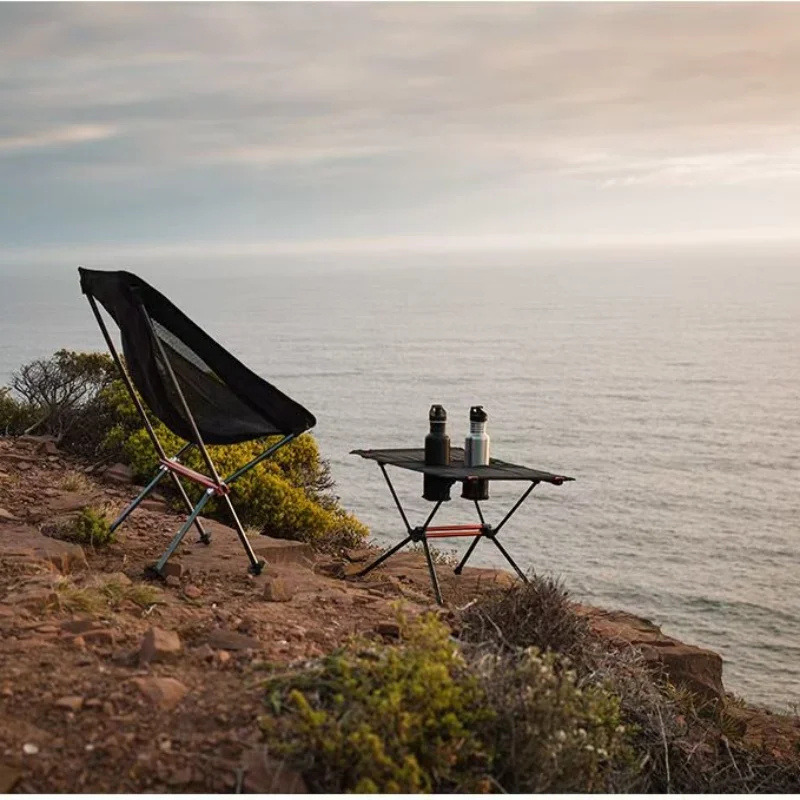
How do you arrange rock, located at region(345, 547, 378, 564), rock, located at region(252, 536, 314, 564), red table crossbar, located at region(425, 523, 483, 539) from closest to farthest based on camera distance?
red table crossbar, located at region(425, 523, 483, 539), rock, located at region(252, 536, 314, 564), rock, located at region(345, 547, 378, 564)

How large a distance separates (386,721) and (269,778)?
381mm

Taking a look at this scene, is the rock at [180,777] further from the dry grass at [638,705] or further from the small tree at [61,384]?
the small tree at [61,384]

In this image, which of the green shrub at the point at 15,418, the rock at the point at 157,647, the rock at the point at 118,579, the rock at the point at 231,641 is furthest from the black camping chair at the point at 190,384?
the green shrub at the point at 15,418

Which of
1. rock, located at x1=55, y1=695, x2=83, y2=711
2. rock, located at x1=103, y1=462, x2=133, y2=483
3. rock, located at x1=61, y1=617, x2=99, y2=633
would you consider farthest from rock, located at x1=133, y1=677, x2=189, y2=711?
rock, located at x1=103, y1=462, x2=133, y2=483

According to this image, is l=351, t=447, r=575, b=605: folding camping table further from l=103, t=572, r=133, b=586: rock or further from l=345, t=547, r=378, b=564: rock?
l=103, t=572, r=133, b=586: rock

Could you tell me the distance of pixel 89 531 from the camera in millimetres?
5914

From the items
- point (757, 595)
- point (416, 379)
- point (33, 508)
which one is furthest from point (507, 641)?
point (416, 379)

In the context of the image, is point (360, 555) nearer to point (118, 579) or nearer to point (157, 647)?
point (118, 579)

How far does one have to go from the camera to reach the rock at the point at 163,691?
3.46 meters

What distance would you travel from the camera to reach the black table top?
18.7 ft

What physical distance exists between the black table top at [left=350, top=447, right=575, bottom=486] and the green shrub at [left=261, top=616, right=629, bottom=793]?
1855 mm

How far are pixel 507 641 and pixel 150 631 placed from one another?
147cm

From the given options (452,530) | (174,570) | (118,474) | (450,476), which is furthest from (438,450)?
(118,474)

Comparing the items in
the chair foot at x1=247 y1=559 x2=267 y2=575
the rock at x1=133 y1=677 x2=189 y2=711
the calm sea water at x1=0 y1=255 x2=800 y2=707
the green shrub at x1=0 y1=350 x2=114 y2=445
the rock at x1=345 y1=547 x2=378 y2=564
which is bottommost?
the calm sea water at x1=0 y1=255 x2=800 y2=707
